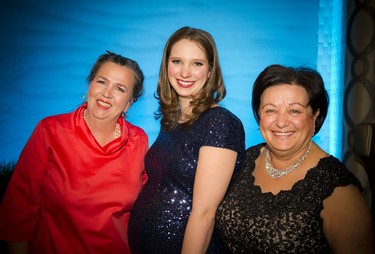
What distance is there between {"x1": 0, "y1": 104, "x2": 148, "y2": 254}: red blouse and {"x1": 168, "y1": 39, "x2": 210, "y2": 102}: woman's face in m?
0.66

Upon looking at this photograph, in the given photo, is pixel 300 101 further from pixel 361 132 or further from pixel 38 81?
pixel 38 81

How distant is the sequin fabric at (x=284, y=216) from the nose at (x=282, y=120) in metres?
0.25

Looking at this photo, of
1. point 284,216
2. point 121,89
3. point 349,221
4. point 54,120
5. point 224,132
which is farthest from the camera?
point 121,89

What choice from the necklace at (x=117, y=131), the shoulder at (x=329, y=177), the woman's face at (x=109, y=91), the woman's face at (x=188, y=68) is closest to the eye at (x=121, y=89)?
the woman's face at (x=109, y=91)

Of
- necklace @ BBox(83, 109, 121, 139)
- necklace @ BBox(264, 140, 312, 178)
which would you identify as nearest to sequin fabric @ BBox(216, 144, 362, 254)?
necklace @ BBox(264, 140, 312, 178)

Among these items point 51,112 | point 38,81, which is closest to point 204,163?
point 51,112

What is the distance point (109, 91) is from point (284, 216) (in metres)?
1.27

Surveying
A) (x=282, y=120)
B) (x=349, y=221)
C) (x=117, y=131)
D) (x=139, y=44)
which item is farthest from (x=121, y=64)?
(x=349, y=221)

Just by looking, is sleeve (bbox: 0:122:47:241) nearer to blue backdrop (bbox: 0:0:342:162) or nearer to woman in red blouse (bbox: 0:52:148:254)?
woman in red blouse (bbox: 0:52:148:254)

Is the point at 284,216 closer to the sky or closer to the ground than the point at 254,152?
closer to the ground

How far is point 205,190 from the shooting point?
1.35 m

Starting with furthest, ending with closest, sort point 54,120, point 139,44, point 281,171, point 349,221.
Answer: point 139,44, point 54,120, point 281,171, point 349,221

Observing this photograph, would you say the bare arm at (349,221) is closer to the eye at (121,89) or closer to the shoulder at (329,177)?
the shoulder at (329,177)

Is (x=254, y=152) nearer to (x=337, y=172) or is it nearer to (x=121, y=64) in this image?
(x=337, y=172)
